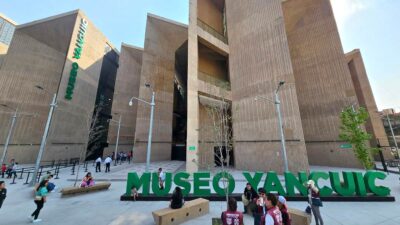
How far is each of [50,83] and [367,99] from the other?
53.1 meters

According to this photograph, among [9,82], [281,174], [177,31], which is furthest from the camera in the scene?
[177,31]

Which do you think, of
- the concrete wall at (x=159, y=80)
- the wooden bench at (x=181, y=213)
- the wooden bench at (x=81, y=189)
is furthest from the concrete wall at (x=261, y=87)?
the wooden bench at (x=81, y=189)

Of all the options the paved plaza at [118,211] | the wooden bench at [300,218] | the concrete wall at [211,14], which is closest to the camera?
the wooden bench at [300,218]

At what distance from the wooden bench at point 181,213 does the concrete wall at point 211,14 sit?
75.8ft

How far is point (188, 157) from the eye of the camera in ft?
53.6

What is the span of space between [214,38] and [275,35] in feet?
24.3

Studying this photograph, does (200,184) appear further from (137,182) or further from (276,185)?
(276,185)

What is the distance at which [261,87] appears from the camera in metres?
18.6

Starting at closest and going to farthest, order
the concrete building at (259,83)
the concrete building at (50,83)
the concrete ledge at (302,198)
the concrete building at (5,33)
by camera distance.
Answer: the concrete ledge at (302,198)
the concrete building at (259,83)
the concrete building at (50,83)
the concrete building at (5,33)

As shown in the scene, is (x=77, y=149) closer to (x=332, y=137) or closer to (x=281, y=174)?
(x=281, y=174)

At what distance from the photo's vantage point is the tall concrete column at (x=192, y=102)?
16406mm

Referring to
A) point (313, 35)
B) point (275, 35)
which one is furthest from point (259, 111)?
point (313, 35)

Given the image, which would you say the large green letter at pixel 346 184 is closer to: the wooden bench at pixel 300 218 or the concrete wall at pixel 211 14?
the wooden bench at pixel 300 218

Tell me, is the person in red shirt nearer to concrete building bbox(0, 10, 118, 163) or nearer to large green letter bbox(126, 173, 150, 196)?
large green letter bbox(126, 173, 150, 196)
